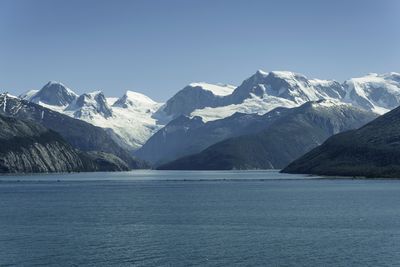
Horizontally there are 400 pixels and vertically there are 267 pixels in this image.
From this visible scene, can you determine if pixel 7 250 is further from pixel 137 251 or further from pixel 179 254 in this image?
pixel 179 254

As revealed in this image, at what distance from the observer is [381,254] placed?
4813 inches

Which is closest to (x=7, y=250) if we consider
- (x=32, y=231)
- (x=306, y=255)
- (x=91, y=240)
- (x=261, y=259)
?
(x=91, y=240)

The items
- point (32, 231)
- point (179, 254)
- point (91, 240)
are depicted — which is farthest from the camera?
point (32, 231)

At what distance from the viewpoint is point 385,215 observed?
187 metres

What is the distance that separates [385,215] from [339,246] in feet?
198

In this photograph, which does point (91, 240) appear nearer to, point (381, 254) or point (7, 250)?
point (7, 250)

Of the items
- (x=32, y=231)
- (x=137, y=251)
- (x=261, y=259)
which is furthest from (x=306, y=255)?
(x=32, y=231)

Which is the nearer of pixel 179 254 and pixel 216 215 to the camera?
pixel 179 254

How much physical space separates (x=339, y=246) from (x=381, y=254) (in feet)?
35.4

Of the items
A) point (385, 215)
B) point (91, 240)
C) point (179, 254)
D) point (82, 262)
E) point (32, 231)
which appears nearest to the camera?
point (82, 262)

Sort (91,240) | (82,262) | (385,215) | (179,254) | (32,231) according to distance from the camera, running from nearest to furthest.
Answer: (82,262), (179,254), (91,240), (32,231), (385,215)

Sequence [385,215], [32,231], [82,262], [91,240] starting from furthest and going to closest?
1. [385,215]
2. [32,231]
3. [91,240]
4. [82,262]

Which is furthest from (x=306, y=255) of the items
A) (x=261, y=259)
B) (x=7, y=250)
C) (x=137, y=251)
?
(x=7, y=250)

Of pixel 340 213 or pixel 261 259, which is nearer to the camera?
pixel 261 259
